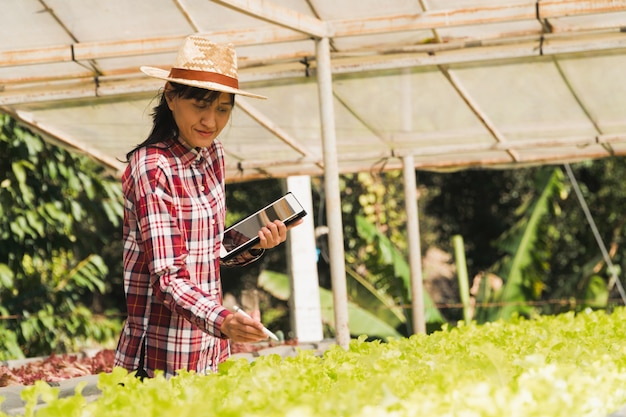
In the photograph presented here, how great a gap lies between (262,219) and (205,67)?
0.59m

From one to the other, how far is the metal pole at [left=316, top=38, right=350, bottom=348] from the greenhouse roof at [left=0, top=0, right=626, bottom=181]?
239 millimetres

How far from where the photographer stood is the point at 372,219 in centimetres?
1580

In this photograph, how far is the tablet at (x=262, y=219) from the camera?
351cm

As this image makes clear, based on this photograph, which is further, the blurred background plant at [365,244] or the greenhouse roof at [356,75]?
the blurred background plant at [365,244]

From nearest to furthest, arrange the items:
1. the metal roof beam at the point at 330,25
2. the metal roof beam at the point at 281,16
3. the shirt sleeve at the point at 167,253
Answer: the shirt sleeve at the point at 167,253 < the metal roof beam at the point at 281,16 < the metal roof beam at the point at 330,25

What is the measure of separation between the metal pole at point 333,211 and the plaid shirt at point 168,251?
6.97ft

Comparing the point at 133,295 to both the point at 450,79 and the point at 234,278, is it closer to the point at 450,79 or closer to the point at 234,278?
the point at 450,79

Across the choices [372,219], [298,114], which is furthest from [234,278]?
[298,114]

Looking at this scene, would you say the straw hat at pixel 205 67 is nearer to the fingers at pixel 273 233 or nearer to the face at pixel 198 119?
the face at pixel 198 119

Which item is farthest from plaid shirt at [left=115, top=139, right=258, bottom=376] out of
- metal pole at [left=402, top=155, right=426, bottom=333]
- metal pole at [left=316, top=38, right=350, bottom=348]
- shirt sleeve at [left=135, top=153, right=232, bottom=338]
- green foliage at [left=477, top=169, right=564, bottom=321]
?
green foliage at [left=477, top=169, right=564, bottom=321]

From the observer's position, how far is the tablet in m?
3.51

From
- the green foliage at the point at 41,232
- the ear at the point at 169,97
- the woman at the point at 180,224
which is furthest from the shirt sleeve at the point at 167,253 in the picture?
the green foliage at the point at 41,232

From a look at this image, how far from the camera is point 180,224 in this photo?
3133 mm

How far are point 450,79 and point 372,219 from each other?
8662 mm
